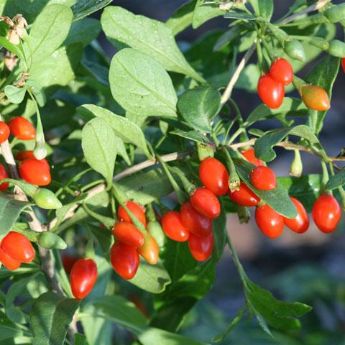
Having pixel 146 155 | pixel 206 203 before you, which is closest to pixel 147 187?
pixel 146 155

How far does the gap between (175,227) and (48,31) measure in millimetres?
422

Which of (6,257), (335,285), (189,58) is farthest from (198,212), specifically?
(335,285)

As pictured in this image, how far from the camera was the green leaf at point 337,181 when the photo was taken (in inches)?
62.2

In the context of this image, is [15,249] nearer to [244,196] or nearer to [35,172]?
[35,172]

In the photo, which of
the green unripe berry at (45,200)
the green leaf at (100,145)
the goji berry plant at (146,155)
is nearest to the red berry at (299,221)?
the goji berry plant at (146,155)

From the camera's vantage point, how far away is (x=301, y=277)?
4.78 metres

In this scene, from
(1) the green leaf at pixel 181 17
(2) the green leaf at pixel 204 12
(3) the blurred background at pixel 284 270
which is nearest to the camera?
(2) the green leaf at pixel 204 12

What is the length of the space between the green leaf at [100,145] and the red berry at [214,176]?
0.55 ft

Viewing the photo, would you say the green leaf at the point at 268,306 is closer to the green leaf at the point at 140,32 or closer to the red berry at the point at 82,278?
the red berry at the point at 82,278

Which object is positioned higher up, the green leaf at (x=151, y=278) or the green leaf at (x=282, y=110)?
the green leaf at (x=282, y=110)

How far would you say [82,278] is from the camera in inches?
65.3

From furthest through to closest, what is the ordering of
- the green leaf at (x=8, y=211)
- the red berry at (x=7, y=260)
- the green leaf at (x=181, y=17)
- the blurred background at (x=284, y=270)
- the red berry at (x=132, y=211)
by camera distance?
1. the blurred background at (x=284, y=270)
2. the green leaf at (x=181, y=17)
3. the red berry at (x=132, y=211)
4. the red berry at (x=7, y=260)
5. the green leaf at (x=8, y=211)

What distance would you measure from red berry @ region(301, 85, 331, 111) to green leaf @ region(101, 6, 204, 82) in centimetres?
30

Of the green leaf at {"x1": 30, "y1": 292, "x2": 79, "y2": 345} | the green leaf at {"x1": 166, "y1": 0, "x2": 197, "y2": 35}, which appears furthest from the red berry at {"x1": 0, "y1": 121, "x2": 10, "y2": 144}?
the green leaf at {"x1": 166, "y1": 0, "x2": 197, "y2": 35}
